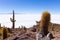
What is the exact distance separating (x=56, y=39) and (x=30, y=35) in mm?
3790

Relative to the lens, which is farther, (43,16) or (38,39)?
(43,16)

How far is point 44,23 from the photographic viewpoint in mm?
14609

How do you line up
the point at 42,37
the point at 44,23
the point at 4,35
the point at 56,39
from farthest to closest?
the point at 4,35
the point at 56,39
the point at 44,23
the point at 42,37

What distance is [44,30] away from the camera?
14.5 meters

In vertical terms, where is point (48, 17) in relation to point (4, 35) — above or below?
above

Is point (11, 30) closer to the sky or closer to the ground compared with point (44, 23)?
closer to the ground

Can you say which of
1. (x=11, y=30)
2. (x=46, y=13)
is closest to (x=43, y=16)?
(x=46, y=13)

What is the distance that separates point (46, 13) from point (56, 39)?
386 centimetres

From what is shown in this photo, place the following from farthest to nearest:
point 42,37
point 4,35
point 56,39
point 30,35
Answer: point 4,35, point 30,35, point 56,39, point 42,37

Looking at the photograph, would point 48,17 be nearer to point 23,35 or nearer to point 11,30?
point 23,35

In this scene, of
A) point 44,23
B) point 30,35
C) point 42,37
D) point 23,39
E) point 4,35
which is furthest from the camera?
point 4,35

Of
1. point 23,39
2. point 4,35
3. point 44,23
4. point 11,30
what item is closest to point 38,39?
point 44,23

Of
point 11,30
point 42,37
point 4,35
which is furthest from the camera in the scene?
point 11,30

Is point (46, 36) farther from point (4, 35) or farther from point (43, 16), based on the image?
point (4, 35)
